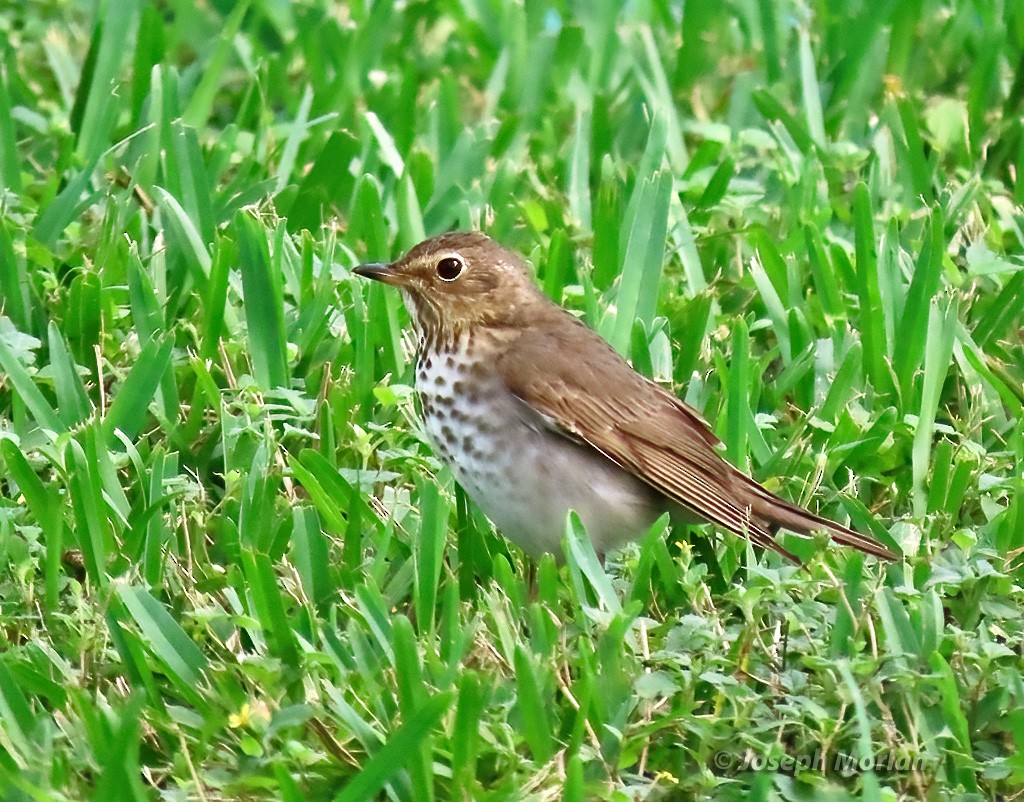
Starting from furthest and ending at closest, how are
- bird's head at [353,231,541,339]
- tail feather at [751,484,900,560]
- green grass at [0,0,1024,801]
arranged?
bird's head at [353,231,541,339] < tail feather at [751,484,900,560] < green grass at [0,0,1024,801]

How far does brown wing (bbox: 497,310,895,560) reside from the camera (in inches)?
176

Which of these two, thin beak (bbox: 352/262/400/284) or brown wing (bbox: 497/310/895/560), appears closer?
brown wing (bbox: 497/310/895/560)

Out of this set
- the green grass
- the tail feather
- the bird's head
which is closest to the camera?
the green grass

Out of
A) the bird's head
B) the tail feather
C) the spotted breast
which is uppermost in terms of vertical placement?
the bird's head

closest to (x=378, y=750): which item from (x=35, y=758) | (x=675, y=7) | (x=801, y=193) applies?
(x=35, y=758)

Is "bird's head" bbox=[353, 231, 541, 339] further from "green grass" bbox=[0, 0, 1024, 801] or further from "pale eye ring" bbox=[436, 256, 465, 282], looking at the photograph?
"green grass" bbox=[0, 0, 1024, 801]

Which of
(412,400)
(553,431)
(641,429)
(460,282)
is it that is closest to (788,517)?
(641,429)

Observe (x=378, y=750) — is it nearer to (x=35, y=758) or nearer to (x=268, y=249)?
(x=35, y=758)

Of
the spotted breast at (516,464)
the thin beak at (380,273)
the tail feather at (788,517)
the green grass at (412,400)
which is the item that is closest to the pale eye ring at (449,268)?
the thin beak at (380,273)

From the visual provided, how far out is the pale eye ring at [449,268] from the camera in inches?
192

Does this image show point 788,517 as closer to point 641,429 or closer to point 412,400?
point 641,429

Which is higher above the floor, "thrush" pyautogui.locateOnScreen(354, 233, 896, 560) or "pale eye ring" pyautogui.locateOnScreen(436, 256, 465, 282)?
"pale eye ring" pyautogui.locateOnScreen(436, 256, 465, 282)

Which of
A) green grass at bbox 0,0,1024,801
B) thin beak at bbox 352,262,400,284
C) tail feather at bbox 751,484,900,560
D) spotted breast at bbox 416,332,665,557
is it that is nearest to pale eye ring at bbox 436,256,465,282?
thin beak at bbox 352,262,400,284

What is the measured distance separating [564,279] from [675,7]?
2.64 meters
